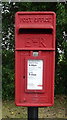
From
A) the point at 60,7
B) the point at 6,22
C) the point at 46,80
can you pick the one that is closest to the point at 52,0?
the point at 60,7

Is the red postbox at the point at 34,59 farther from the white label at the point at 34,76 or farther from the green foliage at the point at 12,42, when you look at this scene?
the green foliage at the point at 12,42

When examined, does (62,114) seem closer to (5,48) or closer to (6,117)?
(6,117)

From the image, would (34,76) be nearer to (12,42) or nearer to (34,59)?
(34,59)

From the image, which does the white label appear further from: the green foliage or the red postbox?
the green foliage

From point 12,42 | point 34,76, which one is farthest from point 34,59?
point 12,42

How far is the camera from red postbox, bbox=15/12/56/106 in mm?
3037

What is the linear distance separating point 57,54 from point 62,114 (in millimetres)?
2161

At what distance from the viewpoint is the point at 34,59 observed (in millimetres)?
3035

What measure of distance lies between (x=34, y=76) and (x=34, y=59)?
0.20 m


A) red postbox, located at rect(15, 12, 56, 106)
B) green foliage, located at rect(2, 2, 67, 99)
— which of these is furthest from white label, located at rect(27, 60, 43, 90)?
green foliage, located at rect(2, 2, 67, 99)

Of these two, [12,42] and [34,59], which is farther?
[12,42]

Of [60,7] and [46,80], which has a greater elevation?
[60,7]

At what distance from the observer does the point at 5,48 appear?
7.24 meters

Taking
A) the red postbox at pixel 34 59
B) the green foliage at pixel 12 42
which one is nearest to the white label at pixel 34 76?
the red postbox at pixel 34 59
